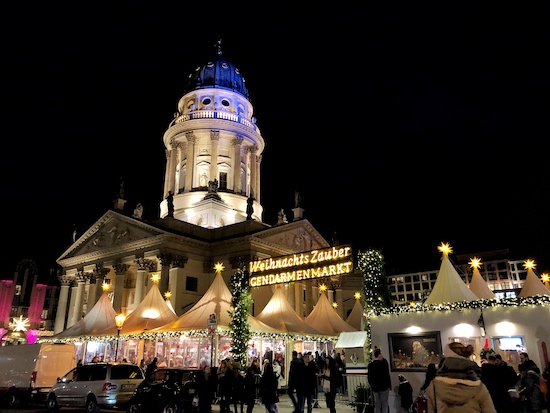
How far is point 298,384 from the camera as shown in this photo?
45.3 feet

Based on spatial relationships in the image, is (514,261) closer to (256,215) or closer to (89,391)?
(256,215)

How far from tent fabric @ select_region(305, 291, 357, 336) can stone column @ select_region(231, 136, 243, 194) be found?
22892 millimetres

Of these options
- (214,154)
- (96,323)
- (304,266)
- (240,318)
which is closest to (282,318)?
(240,318)

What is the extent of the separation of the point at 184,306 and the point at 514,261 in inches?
2935

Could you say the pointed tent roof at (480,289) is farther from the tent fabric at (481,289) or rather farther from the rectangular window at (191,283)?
the rectangular window at (191,283)

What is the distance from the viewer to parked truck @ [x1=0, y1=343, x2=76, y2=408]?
61.6 ft

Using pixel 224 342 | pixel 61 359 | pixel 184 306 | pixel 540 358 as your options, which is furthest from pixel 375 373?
pixel 184 306

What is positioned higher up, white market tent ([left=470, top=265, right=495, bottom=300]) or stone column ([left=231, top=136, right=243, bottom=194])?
stone column ([left=231, top=136, right=243, bottom=194])

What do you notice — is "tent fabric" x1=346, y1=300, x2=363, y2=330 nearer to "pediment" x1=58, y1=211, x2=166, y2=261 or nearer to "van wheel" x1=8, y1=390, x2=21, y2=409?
"pediment" x1=58, y1=211, x2=166, y2=261

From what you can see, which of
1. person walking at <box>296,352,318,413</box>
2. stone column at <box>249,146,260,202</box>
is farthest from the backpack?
stone column at <box>249,146,260,202</box>

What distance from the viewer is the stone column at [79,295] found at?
151ft

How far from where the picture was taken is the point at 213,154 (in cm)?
5356

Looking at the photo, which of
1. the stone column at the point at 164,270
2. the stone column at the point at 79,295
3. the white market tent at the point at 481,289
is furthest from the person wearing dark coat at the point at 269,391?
the stone column at the point at 79,295

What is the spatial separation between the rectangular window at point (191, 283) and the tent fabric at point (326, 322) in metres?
12.2
